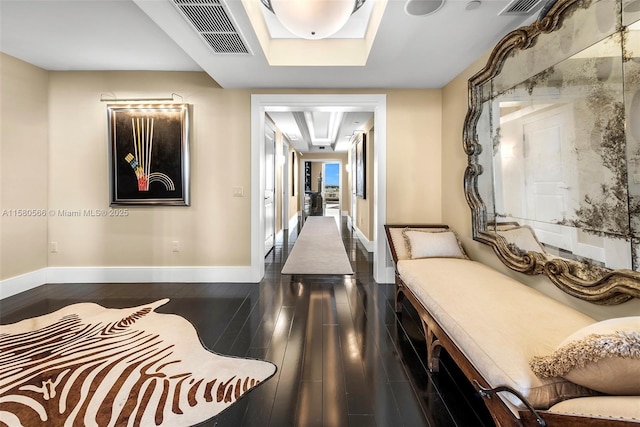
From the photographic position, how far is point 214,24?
2.21 meters

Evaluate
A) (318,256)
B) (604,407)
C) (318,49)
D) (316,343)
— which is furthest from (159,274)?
(604,407)

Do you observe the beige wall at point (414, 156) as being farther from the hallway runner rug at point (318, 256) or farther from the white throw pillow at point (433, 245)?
the hallway runner rug at point (318, 256)

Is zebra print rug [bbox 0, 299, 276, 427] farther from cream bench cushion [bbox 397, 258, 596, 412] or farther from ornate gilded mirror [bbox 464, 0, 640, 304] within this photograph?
ornate gilded mirror [bbox 464, 0, 640, 304]

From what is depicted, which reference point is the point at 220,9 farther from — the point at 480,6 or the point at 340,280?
the point at 340,280

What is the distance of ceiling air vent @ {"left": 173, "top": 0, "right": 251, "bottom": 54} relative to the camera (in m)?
1.99

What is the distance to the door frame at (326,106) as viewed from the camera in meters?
3.56

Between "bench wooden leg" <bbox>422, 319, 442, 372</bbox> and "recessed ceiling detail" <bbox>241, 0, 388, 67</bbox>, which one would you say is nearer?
"bench wooden leg" <bbox>422, 319, 442, 372</bbox>

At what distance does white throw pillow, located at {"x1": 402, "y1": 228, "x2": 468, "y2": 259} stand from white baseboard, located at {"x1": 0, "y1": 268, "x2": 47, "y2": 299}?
4408 mm

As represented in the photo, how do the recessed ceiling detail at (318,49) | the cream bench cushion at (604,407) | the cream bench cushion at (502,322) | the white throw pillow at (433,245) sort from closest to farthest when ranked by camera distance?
the cream bench cushion at (604,407) < the cream bench cushion at (502,322) < the white throw pillow at (433,245) < the recessed ceiling detail at (318,49)

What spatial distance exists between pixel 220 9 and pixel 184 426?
2.59 meters

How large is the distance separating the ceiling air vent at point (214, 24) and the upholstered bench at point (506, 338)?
2439 millimetres

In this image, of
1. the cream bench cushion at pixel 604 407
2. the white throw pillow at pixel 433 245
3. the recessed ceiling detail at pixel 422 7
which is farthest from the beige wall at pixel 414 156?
the cream bench cushion at pixel 604 407

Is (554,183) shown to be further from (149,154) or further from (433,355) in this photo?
(149,154)

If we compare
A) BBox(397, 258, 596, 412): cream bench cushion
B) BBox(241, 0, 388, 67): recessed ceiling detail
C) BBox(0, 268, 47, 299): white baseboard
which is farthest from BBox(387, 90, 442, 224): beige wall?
BBox(0, 268, 47, 299): white baseboard
